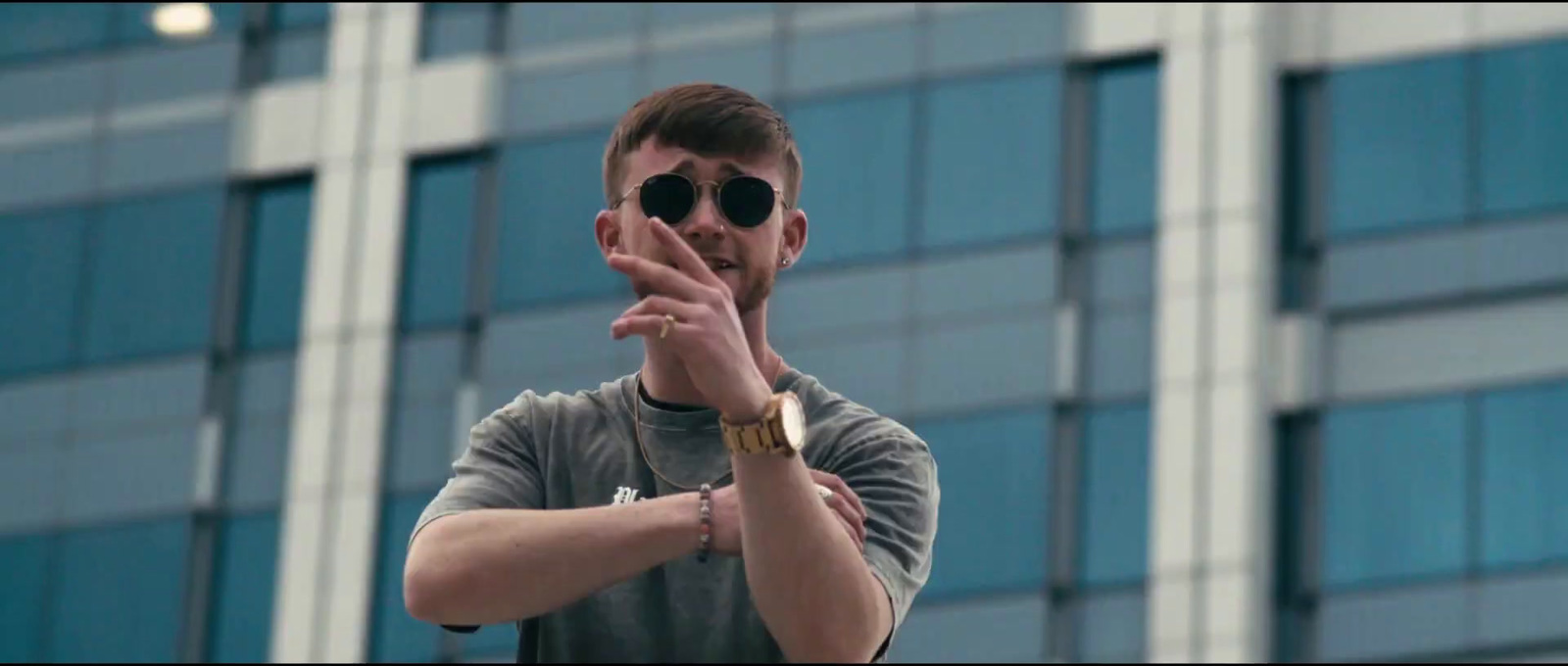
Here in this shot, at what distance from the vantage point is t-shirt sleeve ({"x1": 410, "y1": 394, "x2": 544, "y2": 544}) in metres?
5.88

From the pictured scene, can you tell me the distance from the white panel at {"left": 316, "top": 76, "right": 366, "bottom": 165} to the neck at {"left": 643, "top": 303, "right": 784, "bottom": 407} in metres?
30.9

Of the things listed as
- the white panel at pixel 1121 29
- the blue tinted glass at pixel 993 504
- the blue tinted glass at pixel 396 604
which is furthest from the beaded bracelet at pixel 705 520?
the blue tinted glass at pixel 396 604

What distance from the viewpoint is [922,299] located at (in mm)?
32375

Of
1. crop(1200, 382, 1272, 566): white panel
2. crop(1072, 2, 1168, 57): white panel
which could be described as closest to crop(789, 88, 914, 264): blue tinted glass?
crop(1072, 2, 1168, 57): white panel

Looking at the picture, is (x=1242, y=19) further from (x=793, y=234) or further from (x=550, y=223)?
(x=793, y=234)

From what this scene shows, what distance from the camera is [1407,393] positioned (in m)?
31.0

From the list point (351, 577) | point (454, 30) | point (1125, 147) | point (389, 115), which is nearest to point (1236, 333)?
point (1125, 147)

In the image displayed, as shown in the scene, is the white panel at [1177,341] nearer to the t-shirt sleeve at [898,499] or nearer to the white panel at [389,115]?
the white panel at [389,115]

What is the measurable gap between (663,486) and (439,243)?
98.3ft

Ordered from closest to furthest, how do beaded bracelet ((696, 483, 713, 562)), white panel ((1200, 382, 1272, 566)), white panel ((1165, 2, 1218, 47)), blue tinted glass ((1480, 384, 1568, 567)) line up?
1. beaded bracelet ((696, 483, 713, 562))
2. blue tinted glass ((1480, 384, 1568, 567))
3. white panel ((1200, 382, 1272, 566))
4. white panel ((1165, 2, 1218, 47))

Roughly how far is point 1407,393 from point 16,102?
58.5ft

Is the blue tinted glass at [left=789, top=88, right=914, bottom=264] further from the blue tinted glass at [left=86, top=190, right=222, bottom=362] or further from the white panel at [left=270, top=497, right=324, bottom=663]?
the blue tinted glass at [left=86, top=190, right=222, bottom=362]

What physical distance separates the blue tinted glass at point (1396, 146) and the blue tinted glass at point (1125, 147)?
1.90m

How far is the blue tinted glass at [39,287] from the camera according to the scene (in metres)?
36.5
